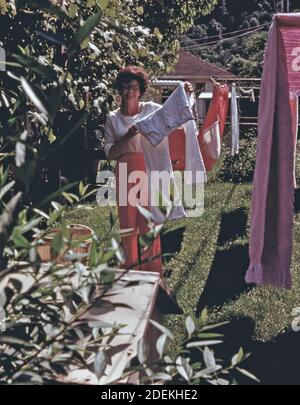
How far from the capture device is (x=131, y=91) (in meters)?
5.14

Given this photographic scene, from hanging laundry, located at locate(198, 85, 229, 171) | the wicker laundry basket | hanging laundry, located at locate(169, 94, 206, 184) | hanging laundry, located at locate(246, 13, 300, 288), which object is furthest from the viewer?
hanging laundry, located at locate(198, 85, 229, 171)

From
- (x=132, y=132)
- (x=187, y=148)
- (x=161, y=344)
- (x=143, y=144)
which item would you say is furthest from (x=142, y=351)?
(x=187, y=148)

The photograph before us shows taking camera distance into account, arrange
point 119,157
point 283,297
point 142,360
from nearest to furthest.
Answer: point 142,360 → point 119,157 → point 283,297

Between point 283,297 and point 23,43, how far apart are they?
264 centimetres

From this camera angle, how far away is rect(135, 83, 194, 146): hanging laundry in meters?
4.90

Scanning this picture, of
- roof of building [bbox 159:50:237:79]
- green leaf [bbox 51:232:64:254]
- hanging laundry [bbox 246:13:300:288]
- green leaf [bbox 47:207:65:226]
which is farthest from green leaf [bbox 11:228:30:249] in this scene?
roof of building [bbox 159:50:237:79]

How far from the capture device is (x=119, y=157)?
511 cm

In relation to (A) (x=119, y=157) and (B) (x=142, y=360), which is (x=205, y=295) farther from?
(B) (x=142, y=360)

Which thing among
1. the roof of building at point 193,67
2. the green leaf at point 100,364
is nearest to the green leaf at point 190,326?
the green leaf at point 100,364

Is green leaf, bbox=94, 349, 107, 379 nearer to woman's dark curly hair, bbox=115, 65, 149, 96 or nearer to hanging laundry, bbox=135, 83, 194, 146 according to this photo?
hanging laundry, bbox=135, 83, 194, 146

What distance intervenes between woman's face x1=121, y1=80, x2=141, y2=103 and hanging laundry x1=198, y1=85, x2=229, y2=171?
5.00ft

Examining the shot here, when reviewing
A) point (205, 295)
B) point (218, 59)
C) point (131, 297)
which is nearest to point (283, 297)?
point (205, 295)

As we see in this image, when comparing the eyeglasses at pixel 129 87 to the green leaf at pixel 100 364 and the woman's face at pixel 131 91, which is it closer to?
the woman's face at pixel 131 91
